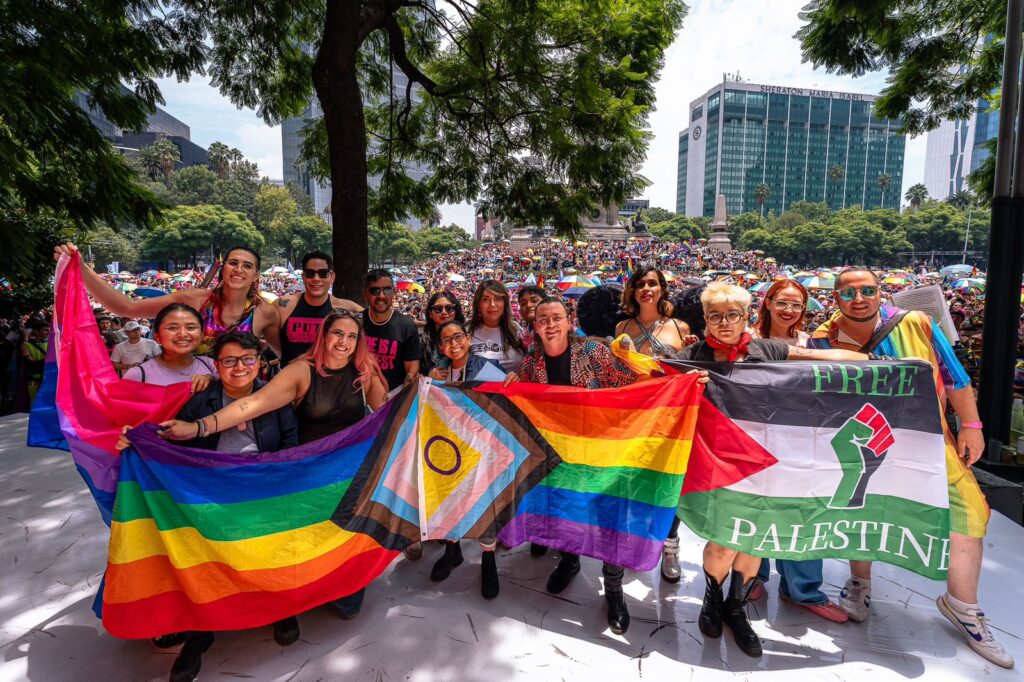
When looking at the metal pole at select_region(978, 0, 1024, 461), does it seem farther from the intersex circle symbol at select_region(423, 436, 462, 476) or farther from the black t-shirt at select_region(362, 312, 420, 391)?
the black t-shirt at select_region(362, 312, 420, 391)

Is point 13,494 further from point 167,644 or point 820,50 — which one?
point 820,50

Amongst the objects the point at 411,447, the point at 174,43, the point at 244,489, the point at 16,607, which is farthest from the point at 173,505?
the point at 174,43

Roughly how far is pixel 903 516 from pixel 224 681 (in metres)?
3.37

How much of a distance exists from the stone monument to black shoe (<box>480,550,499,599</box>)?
69.1 m

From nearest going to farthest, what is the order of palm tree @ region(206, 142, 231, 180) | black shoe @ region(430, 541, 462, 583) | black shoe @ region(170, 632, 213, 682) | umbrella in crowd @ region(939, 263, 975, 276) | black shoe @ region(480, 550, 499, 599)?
black shoe @ region(170, 632, 213, 682) → black shoe @ region(480, 550, 499, 599) → black shoe @ region(430, 541, 462, 583) → umbrella in crowd @ region(939, 263, 975, 276) → palm tree @ region(206, 142, 231, 180)

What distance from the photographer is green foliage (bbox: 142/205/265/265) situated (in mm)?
52250

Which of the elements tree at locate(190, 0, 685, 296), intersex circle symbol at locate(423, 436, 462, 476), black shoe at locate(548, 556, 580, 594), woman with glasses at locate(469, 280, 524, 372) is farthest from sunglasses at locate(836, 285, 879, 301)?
tree at locate(190, 0, 685, 296)

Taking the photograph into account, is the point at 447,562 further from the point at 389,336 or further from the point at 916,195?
the point at 916,195

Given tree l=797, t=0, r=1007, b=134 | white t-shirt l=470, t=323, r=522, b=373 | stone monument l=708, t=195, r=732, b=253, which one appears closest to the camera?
white t-shirt l=470, t=323, r=522, b=373

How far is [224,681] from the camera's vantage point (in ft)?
8.09

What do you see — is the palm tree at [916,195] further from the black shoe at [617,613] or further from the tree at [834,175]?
the black shoe at [617,613]

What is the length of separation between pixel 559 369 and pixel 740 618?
157cm

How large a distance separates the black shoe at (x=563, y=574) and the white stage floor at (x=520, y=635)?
60 mm

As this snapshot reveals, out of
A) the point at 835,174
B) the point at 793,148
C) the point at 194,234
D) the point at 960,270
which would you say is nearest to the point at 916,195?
the point at 835,174
